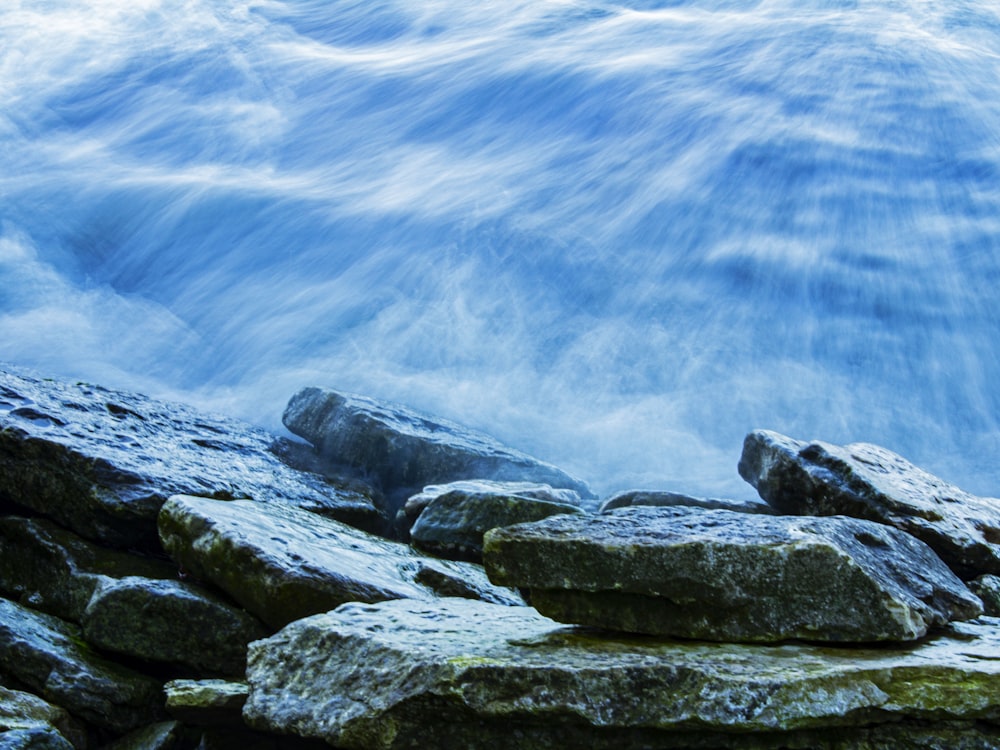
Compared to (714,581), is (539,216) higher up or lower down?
lower down

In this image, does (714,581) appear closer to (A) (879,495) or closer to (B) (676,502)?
(A) (879,495)

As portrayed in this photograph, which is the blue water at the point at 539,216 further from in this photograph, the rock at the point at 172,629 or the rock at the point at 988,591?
the rock at the point at 172,629

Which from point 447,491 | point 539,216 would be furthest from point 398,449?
point 539,216

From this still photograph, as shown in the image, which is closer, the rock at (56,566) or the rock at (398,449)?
the rock at (56,566)

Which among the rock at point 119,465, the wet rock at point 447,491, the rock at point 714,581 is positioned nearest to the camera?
the rock at point 714,581

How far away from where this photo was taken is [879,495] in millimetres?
4562

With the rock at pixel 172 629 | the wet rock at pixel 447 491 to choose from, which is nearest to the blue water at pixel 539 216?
the wet rock at pixel 447 491

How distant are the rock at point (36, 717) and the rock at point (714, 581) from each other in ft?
4.59

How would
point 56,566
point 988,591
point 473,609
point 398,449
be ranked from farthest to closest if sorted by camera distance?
point 398,449 < point 56,566 < point 988,591 < point 473,609

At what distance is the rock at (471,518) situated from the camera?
4867mm

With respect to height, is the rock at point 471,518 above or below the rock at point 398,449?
above

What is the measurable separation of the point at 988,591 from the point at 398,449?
3.59m

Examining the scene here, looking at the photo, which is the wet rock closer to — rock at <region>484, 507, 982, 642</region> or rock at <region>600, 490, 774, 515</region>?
rock at <region>600, 490, 774, 515</region>

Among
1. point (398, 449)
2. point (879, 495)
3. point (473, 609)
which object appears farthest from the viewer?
point (398, 449)
